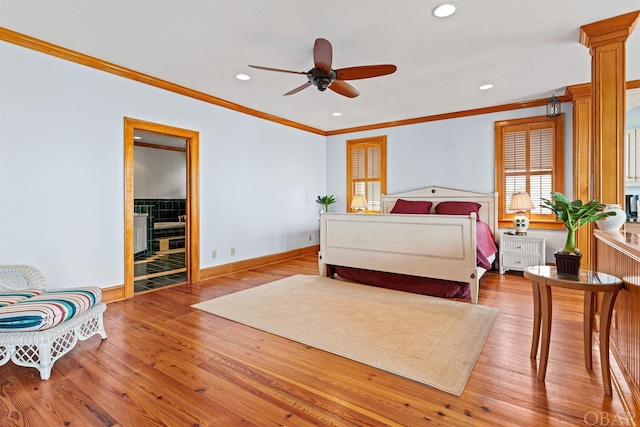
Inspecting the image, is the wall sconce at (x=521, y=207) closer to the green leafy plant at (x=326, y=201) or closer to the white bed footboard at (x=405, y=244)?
the white bed footboard at (x=405, y=244)

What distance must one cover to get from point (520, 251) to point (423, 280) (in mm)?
1879

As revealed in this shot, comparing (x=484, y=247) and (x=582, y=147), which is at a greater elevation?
(x=582, y=147)

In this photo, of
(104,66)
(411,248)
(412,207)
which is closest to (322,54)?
(411,248)

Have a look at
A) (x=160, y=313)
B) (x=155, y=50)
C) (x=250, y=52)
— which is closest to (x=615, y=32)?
(x=250, y=52)

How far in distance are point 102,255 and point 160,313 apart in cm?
101

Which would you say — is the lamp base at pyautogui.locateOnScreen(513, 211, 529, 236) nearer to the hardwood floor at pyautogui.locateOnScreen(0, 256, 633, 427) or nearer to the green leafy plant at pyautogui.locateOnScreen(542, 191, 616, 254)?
the hardwood floor at pyautogui.locateOnScreen(0, 256, 633, 427)

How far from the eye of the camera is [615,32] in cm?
257

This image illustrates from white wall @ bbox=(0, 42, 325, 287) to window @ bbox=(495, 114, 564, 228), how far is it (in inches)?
167

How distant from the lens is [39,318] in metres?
1.93

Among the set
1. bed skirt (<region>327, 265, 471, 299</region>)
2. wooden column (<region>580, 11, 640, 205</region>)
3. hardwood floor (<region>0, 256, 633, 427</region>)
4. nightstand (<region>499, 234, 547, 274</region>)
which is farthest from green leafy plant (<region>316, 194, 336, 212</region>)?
wooden column (<region>580, 11, 640, 205</region>)

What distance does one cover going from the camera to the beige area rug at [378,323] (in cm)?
210

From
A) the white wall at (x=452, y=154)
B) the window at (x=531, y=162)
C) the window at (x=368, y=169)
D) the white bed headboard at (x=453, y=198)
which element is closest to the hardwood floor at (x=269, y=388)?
the white bed headboard at (x=453, y=198)

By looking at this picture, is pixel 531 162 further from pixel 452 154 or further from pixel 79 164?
pixel 79 164

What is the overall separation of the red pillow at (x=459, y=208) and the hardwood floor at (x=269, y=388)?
2.45 meters
